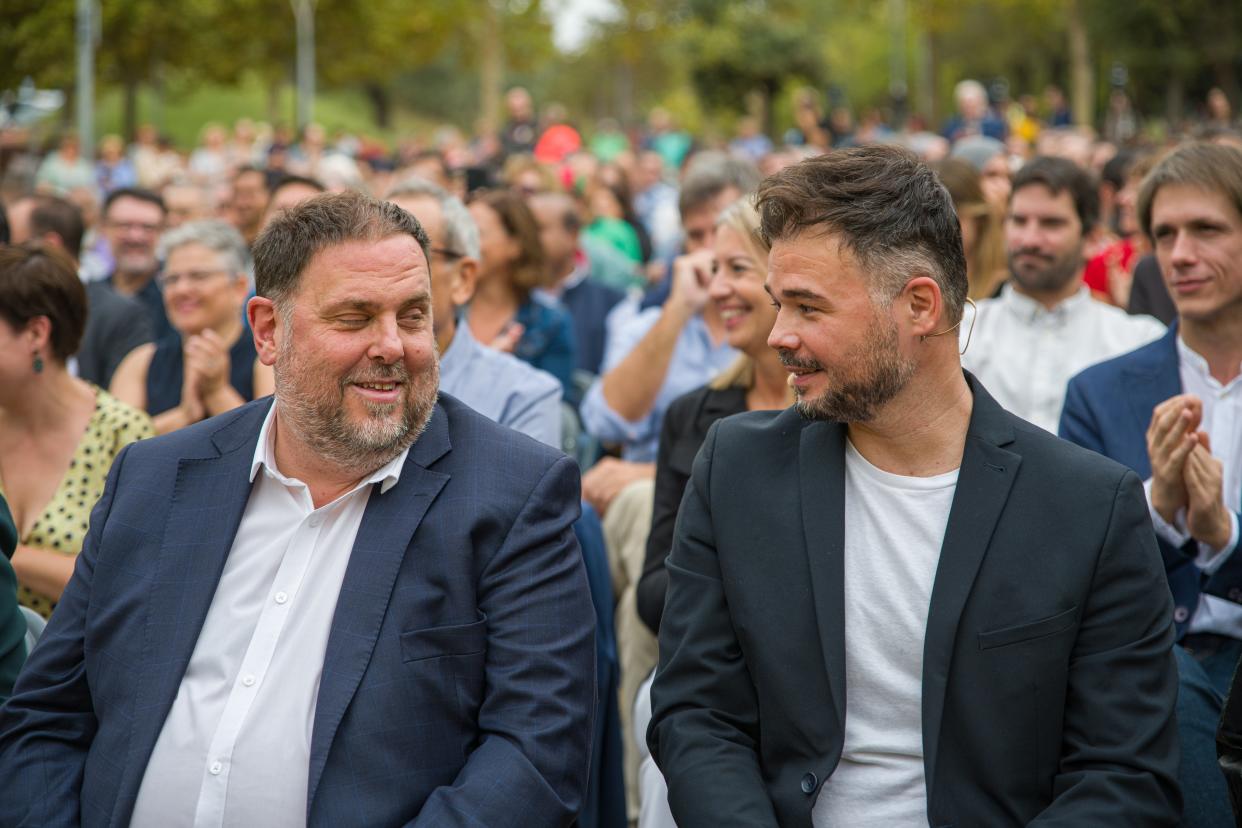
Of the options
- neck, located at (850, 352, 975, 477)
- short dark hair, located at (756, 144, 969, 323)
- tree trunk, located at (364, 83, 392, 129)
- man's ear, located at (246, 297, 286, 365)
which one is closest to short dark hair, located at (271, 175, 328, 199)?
man's ear, located at (246, 297, 286, 365)

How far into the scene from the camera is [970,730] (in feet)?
9.18

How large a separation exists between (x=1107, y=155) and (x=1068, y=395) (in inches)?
376

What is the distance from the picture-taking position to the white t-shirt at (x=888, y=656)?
288 centimetres

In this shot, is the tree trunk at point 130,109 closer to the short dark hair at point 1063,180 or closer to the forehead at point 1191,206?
the short dark hair at point 1063,180

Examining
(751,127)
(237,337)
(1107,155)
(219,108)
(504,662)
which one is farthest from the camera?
(219,108)

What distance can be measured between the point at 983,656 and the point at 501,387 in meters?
2.48

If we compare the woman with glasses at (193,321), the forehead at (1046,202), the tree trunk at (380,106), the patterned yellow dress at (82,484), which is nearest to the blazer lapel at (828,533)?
the patterned yellow dress at (82,484)

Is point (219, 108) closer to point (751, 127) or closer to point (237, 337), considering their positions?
point (751, 127)

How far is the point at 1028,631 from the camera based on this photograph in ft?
9.17

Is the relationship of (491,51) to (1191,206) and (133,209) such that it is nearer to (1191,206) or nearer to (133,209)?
(133,209)

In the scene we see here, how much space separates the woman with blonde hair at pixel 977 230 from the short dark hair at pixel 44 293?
3780 mm

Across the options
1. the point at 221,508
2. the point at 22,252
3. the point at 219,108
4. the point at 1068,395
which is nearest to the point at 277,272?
the point at 221,508

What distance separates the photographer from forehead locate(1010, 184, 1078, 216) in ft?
19.1

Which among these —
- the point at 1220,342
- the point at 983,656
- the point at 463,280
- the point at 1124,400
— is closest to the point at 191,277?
the point at 463,280
